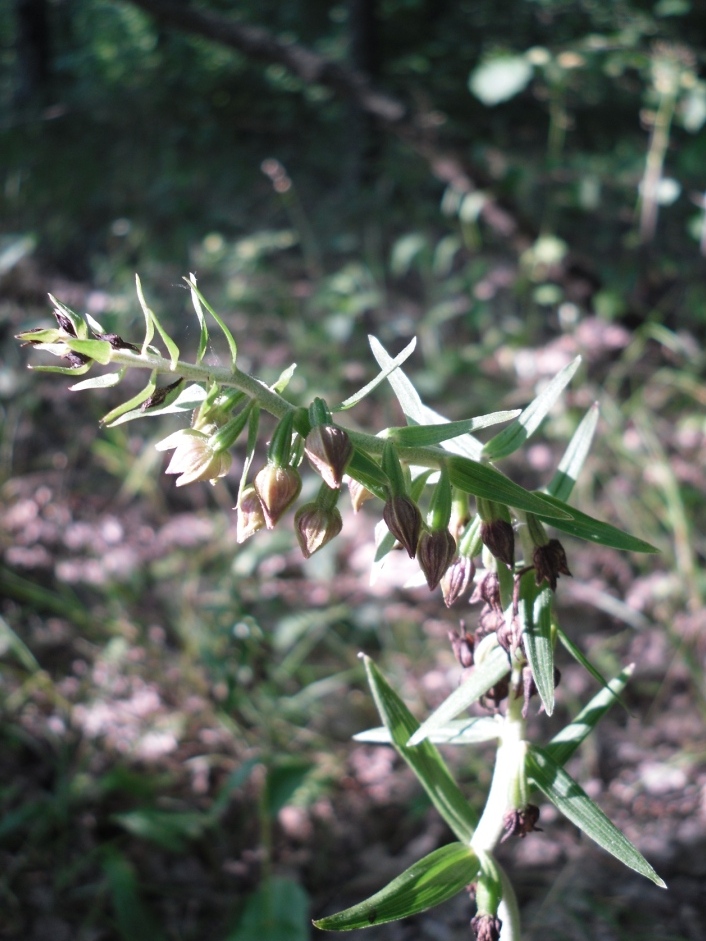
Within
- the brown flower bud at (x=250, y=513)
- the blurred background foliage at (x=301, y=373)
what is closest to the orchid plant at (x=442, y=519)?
the brown flower bud at (x=250, y=513)

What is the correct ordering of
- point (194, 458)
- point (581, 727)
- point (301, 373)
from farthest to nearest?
point (301, 373)
point (581, 727)
point (194, 458)

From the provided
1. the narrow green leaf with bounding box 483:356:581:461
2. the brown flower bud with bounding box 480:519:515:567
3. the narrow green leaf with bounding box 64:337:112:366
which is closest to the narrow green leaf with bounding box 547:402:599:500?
the narrow green leaf with bounding box 483:356:581:461

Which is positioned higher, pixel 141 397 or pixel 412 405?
pixel 141 397

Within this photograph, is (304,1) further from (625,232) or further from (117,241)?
(625,232)

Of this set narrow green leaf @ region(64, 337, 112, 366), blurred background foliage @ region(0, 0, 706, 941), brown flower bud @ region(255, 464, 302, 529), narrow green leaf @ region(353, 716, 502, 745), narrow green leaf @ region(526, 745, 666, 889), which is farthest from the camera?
blurred background foliage @ region(0, 0, 706, 941)

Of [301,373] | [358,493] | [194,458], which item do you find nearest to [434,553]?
[358,493]

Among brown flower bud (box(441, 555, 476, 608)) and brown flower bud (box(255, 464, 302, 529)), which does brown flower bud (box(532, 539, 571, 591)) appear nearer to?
brown flower bud (box(441, 555, 476, 608))

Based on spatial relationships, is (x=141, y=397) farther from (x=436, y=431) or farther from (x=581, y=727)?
(x=581, y=727)
